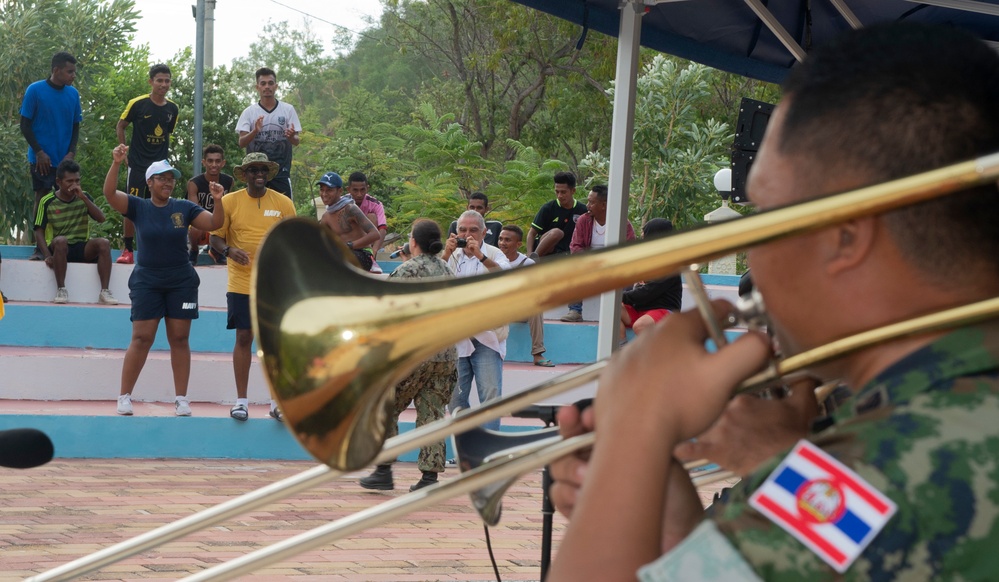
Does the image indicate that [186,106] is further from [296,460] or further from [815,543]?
[815,543]

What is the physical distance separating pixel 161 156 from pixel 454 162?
5.84m

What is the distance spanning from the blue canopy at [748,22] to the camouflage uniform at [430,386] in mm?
1737

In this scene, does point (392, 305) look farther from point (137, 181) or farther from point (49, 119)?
point (137, 181)

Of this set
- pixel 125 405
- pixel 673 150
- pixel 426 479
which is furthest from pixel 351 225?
pixel 673 150

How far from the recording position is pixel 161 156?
1056 centimetres

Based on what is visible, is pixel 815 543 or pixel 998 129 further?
pixel 998 129

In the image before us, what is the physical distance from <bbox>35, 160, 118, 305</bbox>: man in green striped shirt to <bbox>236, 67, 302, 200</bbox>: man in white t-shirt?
4.82 ft

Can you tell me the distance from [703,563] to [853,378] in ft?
0.82

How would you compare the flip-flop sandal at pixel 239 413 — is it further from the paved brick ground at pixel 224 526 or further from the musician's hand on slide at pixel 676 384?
the musician's hand on slide at pixel 676 384

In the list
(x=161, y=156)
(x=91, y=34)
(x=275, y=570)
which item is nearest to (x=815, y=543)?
(x=275, y=570)

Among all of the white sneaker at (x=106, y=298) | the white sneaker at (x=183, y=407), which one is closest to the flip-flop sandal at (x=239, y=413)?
the white sneaker at (x=183, y=407)

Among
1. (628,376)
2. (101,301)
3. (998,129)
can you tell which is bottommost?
(101,301)

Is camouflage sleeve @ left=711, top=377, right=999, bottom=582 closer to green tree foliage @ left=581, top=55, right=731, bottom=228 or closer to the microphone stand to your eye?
the microphone stand

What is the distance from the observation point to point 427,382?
642 cm
